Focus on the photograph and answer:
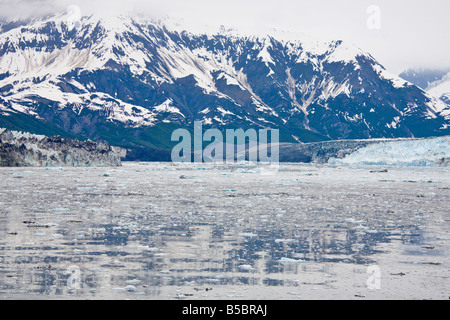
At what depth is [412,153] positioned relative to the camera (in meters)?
138

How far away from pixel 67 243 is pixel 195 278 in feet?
22.6

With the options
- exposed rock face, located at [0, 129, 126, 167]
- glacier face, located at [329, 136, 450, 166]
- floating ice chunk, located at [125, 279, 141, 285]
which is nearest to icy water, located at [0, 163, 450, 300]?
floating ice chunk, located at [125, 279, 141, 285]

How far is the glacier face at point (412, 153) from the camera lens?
5271 inches

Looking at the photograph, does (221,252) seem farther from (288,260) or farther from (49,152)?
(49,152)

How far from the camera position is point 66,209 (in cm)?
A: 3234

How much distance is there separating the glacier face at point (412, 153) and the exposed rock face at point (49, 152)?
60.5 meters

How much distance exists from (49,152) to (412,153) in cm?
7757

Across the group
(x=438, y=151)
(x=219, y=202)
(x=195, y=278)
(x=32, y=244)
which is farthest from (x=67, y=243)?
(x=438, y=151)

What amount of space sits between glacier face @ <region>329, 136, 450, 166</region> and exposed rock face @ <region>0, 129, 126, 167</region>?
199 ft

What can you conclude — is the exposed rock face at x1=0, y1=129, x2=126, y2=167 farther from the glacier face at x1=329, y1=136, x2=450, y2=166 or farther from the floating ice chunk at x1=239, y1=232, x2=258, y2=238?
the floating ice chunk at x1=239, y1=232, x2=258, y2=238

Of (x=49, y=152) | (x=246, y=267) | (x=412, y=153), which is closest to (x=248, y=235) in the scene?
(x=246, y=267)

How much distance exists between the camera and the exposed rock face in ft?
393

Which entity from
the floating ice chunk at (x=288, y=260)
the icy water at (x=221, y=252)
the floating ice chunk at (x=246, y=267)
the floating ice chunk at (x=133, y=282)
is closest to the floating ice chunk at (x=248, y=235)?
the icy water at (x=221, y=252)
